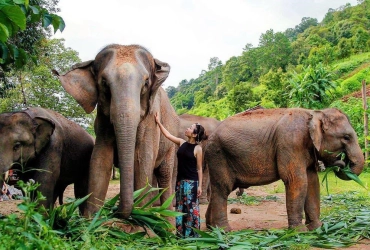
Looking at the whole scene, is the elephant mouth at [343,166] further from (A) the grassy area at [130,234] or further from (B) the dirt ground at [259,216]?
(B) the dirt ground at [259,216]

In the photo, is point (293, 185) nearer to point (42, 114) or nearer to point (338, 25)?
point (42, 114)

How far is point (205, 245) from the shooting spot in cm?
493

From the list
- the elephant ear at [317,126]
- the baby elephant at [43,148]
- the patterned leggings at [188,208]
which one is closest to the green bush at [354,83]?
the elephant ear at [317,126]

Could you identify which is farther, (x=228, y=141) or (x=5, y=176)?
(x=228, y=141)

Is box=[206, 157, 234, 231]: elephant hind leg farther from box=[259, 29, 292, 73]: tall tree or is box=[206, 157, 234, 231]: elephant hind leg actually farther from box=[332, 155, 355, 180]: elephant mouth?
box=[259, 29, 292, 73]: tall tree

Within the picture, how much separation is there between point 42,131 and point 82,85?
944mm

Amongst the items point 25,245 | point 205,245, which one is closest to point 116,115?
point 205,245

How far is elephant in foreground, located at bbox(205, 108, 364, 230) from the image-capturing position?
6.98 meters

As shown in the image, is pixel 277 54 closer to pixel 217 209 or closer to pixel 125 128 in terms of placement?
pixel 217 209

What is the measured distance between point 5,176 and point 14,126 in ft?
2.13

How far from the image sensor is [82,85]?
19.1 feet

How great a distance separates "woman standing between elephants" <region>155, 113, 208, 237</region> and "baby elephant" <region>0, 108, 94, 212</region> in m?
1.56

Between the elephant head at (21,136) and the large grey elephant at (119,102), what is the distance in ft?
2.57

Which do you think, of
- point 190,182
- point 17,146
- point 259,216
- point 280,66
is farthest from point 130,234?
point 280,66
